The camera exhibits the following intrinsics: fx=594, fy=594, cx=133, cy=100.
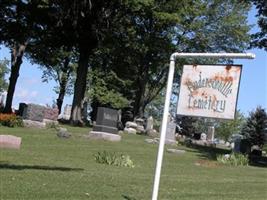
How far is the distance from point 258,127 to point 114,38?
15.4 m

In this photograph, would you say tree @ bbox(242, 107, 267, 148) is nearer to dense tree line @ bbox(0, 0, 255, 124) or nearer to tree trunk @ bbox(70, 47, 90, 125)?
dense tree line @ bbox(0, 0, 255, 124)

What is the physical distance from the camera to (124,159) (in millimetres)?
18609

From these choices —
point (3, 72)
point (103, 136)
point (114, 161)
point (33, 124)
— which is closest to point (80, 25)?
point (33, 124)

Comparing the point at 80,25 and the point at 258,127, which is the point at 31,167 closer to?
the point at 80,25

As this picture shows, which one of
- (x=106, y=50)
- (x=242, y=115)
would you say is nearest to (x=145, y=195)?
(x=106, y=50)

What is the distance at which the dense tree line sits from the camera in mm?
41812

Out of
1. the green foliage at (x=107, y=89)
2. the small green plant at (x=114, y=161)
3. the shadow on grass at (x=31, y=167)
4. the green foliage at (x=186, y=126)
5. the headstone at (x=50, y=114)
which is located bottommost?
the shadow on grass at (x=31, y=167)

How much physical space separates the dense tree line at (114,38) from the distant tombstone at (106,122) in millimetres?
8432

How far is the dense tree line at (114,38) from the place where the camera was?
4181cm

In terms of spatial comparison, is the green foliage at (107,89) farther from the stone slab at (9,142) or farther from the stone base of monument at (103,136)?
the stone slab at (9,142)

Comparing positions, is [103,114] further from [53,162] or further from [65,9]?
[53,162]

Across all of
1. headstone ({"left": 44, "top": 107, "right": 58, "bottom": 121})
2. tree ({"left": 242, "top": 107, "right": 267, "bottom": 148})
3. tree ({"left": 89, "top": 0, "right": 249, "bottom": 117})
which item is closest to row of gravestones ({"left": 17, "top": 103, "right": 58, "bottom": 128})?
headstone ({"left": 44, "top": 107, "right": 58, "bottom": 121})

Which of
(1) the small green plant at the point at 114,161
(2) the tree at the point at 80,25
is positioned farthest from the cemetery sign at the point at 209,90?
(2) the tree at the point at 80,25

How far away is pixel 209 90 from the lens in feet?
29.2
